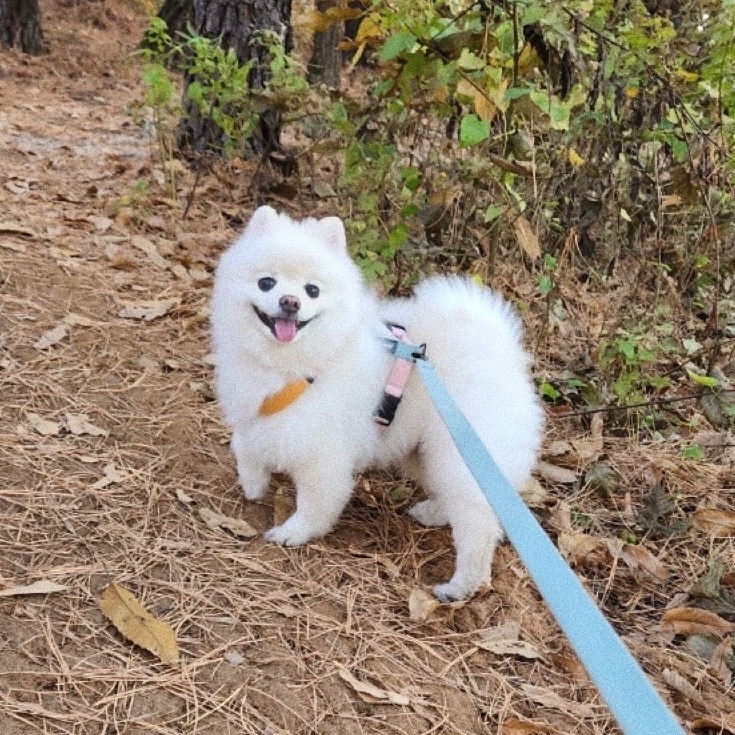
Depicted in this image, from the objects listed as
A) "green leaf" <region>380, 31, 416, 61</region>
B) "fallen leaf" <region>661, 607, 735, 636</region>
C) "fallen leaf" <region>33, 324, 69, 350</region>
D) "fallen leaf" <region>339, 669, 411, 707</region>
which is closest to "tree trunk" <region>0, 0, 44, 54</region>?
"fallen leaf" <region>33, 324, 69, 350</region>

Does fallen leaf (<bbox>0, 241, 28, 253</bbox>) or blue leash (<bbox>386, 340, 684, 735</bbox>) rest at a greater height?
blue leash (<bbox>386, 340, 684, 735</bbox>)

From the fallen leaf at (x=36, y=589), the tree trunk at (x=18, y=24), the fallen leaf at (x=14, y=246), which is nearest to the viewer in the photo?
the fallen leaf at (x=36, y=589)

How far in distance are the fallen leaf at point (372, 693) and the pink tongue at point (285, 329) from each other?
933mm

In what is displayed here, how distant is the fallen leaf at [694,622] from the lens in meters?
2.35

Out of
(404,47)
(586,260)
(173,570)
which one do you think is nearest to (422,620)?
(173,570)

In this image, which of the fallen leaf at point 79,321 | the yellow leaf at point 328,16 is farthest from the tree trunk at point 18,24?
the yellow leaf at point 328,16

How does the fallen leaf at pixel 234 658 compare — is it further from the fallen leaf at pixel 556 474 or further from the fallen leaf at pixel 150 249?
the fallen leaf at pixel 150 249

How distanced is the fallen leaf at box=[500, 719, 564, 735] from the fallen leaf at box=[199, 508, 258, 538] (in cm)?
98

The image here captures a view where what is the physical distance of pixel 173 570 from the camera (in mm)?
2240

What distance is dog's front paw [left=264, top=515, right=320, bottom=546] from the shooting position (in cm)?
249

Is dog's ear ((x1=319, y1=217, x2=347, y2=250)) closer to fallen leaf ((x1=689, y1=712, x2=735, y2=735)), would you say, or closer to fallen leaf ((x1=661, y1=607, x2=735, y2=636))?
fallen leaf ((x1=661, y1=607, x2=735, y2=636))

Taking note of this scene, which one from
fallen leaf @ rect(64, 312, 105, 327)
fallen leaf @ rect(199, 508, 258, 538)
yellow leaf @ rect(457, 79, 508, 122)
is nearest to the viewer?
fallen leaf @ rect(199, 508, 258, 538)

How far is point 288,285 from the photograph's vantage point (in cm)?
233

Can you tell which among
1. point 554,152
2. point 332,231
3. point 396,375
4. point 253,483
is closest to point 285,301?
point 332,231
